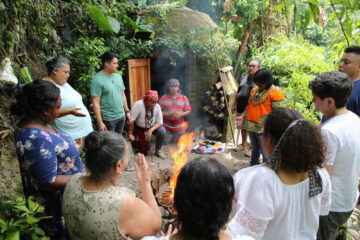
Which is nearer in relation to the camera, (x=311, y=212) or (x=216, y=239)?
(x=216, y=239)

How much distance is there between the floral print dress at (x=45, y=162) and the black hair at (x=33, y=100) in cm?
18

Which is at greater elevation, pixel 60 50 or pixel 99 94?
pixel 60 50

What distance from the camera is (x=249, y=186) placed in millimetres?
1542

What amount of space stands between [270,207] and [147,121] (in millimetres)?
4506

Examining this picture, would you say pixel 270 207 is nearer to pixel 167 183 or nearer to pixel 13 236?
pixel 13 236

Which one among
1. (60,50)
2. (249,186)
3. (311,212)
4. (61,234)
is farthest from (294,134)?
(60,50)

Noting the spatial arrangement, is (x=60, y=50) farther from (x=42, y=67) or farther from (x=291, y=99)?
(x=291, y=99)

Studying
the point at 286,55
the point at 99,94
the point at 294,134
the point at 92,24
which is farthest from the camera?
the point at 286,55

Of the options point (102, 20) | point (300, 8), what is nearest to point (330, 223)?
point (300, 8)

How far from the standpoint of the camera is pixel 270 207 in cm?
149

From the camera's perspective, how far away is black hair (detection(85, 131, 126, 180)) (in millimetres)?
1677

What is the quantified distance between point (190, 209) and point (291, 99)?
5.07m

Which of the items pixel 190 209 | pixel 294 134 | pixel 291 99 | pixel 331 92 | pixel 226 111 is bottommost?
pixel 226 111

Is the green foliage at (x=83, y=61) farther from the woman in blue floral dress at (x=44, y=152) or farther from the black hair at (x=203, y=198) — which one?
the black hair at (x=203, y=198)
